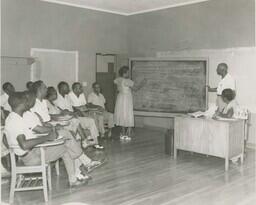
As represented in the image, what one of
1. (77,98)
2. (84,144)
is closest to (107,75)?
(77,98)

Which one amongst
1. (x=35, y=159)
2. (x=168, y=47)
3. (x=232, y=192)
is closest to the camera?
(x=35, y=159)

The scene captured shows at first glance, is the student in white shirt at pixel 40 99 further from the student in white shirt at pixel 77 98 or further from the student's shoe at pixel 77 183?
the student in white shirt at pixel 77 98

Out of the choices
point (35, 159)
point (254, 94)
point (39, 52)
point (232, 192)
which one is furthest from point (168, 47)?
point (35, 159)

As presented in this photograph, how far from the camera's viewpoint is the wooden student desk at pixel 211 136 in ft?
16.5

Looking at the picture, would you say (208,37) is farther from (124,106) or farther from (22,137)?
(22,137)

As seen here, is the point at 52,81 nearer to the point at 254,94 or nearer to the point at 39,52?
the point at 39,52

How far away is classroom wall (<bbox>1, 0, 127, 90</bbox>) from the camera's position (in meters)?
6.81

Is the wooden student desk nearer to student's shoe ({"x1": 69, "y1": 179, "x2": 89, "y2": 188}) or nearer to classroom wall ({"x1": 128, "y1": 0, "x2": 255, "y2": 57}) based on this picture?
student's shoe ({"x1": 69, "y1": 179, "x2": 89, "y2": 188})

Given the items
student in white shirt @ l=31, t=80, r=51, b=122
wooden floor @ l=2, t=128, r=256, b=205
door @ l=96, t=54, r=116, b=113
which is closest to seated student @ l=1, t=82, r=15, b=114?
student in white shirt @ l=31, t=80, r=51, b=122

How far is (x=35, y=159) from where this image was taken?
368 cm

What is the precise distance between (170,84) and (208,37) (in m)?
1.30

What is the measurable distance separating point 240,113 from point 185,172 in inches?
72.4

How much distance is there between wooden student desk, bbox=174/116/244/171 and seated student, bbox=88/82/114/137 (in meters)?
1.96

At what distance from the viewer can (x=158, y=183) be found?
14.3ft
